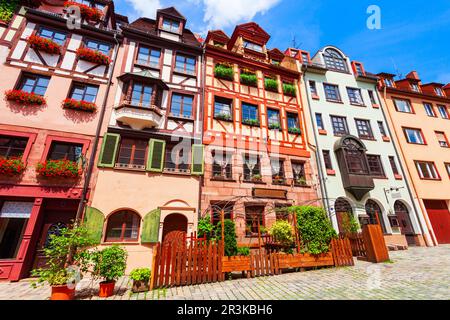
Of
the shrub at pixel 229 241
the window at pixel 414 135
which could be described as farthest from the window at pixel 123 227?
the window at pixel 414 135

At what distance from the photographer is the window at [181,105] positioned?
1209 cm

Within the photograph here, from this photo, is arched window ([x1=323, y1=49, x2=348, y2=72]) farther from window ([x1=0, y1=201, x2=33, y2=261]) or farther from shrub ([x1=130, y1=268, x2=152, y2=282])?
window ([x1=0, y1=201, x2=33, y2=261])

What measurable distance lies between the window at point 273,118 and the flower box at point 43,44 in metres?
13.1

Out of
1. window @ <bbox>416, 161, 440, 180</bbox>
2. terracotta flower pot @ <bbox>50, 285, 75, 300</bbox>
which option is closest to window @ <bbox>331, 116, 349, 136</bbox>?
window @ <bbox>416, 161, 440, 180</bbox>

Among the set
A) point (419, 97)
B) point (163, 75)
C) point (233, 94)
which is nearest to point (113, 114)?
point (163, 75)

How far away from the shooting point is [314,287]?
577 centimetres

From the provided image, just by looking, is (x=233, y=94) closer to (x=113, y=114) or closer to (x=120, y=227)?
(x=113, y=114)

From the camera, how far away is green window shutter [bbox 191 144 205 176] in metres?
10.8

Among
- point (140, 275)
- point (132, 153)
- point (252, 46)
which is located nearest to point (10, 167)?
point (132, 153)

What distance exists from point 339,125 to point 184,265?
1541cm

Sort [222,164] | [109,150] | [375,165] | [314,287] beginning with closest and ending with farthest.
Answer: [314,287] → [109,150] → [222,164] → [375,165]

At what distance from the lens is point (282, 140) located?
45.4ft

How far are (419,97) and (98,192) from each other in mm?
26899

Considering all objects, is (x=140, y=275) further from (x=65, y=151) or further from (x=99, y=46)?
(x=99, y=46)
